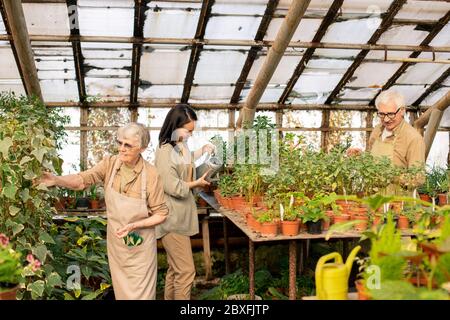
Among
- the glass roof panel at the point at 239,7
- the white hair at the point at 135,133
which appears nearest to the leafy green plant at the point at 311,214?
the white hair at the point at 135,133

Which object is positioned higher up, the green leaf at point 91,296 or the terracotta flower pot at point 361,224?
the terracotta flower pot at point 361,224

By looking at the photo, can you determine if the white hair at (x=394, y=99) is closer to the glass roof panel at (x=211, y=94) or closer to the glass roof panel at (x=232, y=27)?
the glass roof panel at (x=232, y=27)

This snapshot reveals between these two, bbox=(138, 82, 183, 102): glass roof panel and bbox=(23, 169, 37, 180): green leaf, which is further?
bbox=(138, 82, 183, 102): glass roof panel

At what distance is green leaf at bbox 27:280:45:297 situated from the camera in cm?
293

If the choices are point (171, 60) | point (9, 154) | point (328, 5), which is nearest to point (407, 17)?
point (328, 5)

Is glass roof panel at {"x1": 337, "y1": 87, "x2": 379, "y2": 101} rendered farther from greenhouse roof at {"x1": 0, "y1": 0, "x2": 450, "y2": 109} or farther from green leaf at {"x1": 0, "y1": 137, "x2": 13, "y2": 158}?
green leaf at {"x1": 0, "y1": 137, "x2": 13, "y2": 158}

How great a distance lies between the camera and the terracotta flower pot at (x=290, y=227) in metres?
3.47

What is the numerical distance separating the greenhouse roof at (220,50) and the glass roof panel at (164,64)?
0.06ft

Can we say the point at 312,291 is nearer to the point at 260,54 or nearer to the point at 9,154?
the point at 9,154

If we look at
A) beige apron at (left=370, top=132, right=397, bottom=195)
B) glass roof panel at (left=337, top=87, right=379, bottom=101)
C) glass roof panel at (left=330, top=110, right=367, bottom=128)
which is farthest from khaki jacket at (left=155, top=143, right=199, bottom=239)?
glass roof panel at (left=330, top=110, right=367, bottom=128)

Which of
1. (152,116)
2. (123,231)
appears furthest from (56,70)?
(123,231)

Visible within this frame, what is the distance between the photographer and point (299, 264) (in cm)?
558

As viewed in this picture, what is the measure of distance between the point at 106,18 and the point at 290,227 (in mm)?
5186

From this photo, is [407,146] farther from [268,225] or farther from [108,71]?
[108,71]
